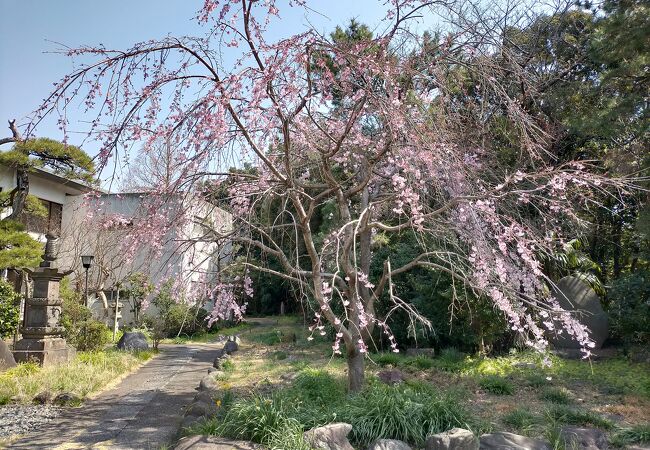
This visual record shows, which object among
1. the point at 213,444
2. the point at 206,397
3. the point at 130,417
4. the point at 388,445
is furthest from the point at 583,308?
the point at 130,417

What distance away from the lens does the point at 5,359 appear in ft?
29.1

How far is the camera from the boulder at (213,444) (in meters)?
4.31

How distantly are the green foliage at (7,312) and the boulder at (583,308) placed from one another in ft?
40.3

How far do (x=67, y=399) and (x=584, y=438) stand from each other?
22.9 feet

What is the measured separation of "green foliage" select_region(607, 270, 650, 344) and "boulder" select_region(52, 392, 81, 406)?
32.9ft

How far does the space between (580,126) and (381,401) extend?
6.05 metres

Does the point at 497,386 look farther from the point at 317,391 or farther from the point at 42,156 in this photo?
the point at 42,156

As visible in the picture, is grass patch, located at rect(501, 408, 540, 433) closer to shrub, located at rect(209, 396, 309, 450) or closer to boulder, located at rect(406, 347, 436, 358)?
shrub, located at rect(209, 396, 309, 450)

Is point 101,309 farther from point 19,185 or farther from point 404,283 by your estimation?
point 404,283

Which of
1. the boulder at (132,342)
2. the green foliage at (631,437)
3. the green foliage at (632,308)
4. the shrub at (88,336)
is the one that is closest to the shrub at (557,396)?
the green foliage at (631,437)

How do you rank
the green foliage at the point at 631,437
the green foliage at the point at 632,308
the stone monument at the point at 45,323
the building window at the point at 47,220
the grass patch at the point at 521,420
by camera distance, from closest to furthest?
the green foliage at the point at 631,437 < the grass patch at the point at 521,420 < the green foliage at the point at 632,308 < the stone monument at the point at 45,323 < the building window at the point at 47,220

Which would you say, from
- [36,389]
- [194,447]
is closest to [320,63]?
[194,447]

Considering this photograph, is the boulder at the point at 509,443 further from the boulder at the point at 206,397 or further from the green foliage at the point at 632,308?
the green foliage at the point at 632,308

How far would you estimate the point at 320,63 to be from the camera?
15.3 feet
